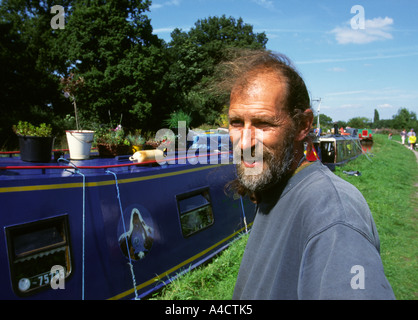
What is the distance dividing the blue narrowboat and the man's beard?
1.43m

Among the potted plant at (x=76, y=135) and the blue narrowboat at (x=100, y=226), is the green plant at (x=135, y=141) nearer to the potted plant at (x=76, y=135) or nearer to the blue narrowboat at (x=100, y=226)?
the blue narrowboat at (x=100, y=226)

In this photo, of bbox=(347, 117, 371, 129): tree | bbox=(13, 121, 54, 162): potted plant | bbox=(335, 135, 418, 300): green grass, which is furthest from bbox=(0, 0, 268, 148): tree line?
bbox=(347, 117, 371, 129): tree

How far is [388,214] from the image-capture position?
25.1ft

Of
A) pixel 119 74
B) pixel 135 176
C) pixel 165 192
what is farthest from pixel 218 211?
pixel 119 74

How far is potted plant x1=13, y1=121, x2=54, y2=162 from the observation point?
3609 millimetres

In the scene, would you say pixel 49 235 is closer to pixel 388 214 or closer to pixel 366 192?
pixel 388 214

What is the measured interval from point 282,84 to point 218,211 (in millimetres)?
4719

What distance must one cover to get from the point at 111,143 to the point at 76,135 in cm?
65

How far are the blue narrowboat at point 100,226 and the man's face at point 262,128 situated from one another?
1.41 metres

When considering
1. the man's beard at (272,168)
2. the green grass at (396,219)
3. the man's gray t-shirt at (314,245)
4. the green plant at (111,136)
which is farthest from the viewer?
the green plant at (111,136)

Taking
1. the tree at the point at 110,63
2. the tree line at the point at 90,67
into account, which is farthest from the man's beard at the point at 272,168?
the tree at the point at 110,63

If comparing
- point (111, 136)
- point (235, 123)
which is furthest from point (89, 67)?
point (235, 123)

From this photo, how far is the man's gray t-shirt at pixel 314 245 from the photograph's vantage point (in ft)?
2.25

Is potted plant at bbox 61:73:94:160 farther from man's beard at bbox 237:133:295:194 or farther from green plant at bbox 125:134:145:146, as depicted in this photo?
man's beard at bbox 237:133:295:194
